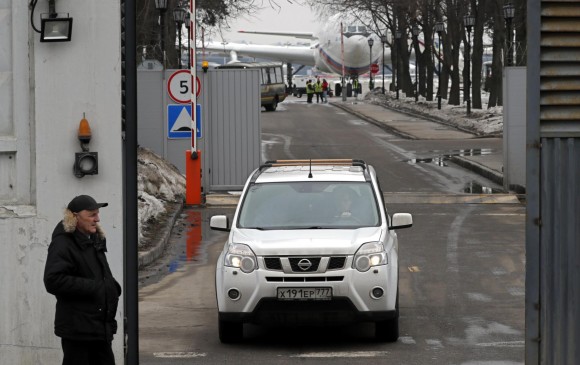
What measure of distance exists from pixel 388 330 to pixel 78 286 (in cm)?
523

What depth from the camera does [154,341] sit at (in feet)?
42.4

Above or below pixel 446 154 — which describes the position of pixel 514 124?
above

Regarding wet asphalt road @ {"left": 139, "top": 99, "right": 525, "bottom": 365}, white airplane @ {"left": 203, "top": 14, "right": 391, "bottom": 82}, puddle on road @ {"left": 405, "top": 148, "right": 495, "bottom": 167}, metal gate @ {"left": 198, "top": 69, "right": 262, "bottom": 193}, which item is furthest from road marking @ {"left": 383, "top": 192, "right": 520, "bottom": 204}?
white airplane @ {"left": 203, "top": 14, "right": 391, "bottom": 82}

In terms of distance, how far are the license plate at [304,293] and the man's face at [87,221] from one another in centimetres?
430

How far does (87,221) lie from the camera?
8.18 meters

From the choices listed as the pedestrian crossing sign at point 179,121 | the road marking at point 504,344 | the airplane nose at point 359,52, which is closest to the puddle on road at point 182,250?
the pedestrian crossing sign at point 179,121

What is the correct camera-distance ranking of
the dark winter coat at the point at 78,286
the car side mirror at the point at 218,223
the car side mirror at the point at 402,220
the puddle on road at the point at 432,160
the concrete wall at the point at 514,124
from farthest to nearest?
the puddle on road at the point at 432,160 → the concrete wall at the point at 514,124 → the car side mirror at the point at 218,223 → the car side mirror at the point at 402,220 → the dark winter coat at the point at 78,286

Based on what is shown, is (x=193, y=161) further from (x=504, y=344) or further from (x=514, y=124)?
(x=504, y=344)

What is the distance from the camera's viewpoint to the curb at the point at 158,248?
1814 cm

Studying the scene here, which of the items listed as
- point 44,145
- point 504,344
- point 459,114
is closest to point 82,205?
point 44,145

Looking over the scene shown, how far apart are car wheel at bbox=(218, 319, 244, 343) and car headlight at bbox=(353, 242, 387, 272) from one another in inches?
51.8

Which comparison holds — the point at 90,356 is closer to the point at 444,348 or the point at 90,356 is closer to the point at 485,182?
the point at 444,348

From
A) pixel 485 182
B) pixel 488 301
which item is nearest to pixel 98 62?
pixel 488 301

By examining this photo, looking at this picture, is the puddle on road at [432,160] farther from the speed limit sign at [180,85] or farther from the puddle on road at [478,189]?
the speed limit sign at [180,85]
